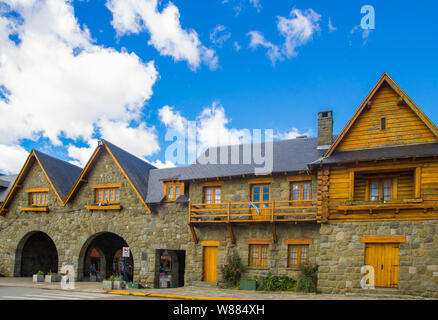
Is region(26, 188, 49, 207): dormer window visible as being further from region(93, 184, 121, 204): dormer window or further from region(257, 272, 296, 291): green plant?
region(257, 272, 296, 291): green plant

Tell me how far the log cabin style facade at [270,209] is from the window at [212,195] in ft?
0.19

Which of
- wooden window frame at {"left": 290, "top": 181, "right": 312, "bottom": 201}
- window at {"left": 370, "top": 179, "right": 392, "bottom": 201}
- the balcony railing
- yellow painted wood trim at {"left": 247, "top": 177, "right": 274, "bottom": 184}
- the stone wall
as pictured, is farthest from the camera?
yellow painted wood trim at {"left": 247, "top": 177, "right": 274, "bottom": 184}

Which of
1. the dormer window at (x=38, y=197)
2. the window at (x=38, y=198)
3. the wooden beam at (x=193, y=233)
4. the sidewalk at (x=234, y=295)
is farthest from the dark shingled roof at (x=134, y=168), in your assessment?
the sidewalk at (x=234, y=295)

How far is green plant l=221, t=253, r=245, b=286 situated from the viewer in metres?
22.7

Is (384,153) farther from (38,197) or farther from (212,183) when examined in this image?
(38,197)

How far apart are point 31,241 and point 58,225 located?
4420 millimetres

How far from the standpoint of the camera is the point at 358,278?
62.9 feet

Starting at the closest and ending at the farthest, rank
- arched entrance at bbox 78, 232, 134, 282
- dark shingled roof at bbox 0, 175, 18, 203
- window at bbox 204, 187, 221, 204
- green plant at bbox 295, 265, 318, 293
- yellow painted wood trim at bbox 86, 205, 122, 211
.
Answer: green plant at bbox 295, 265, 318, 293, window at bbox 204, 187, 221, 204, yellow painted wood trim at bbox 86, 205, 122, 211, arched entrance at bbox 78, 232, 134, 282, dark shingled roof at bbox 0, 175, 18, 203

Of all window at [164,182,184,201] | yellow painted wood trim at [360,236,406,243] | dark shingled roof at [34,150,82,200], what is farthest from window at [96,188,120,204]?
yellow painted wood trim at [360,236,406,243]

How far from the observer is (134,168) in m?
29.5

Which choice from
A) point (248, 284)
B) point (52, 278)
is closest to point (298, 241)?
point (248, 284)

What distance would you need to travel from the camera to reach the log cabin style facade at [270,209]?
18.9 metres

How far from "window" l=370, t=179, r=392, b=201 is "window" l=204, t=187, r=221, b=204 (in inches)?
336

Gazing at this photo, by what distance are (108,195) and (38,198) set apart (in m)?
6.47
